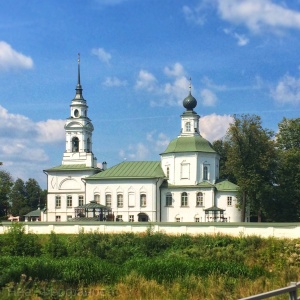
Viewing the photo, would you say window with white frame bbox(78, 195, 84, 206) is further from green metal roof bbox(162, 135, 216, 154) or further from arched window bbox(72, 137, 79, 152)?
green metal roof bbox(162, 135, 216, 154)

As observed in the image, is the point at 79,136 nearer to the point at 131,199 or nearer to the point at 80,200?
the point at 80,200

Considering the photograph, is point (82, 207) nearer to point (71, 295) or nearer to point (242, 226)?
point (242, 226)

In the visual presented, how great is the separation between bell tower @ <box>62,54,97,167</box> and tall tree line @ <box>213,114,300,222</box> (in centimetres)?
1451

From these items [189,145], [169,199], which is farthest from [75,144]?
[189,145]

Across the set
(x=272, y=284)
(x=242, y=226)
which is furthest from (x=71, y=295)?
(x=242, y=226)

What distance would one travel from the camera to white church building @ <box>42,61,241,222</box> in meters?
48.2

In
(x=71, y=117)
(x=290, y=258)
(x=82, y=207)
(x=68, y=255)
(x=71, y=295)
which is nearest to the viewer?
(x=71, y=295)

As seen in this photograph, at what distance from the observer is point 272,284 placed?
16.6 metres

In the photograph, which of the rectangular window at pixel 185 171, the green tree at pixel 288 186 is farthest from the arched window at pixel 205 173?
the green tree at pixel 288 186

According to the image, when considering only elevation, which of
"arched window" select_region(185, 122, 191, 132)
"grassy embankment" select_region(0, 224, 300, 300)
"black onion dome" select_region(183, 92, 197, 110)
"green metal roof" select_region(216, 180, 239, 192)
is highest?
"black onion dome" select_region(183, 92, 197, 110)

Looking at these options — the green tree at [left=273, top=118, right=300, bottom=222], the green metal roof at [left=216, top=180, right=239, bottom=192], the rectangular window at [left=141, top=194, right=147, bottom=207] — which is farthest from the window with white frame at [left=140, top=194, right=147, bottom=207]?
the green tree at [left=273, top=118, right=300, bottom=222]

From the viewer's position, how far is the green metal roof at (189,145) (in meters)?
49.8

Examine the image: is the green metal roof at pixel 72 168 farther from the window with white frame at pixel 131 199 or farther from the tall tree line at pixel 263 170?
the tall tree line at pixel 263 170

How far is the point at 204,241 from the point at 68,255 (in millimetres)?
5973
